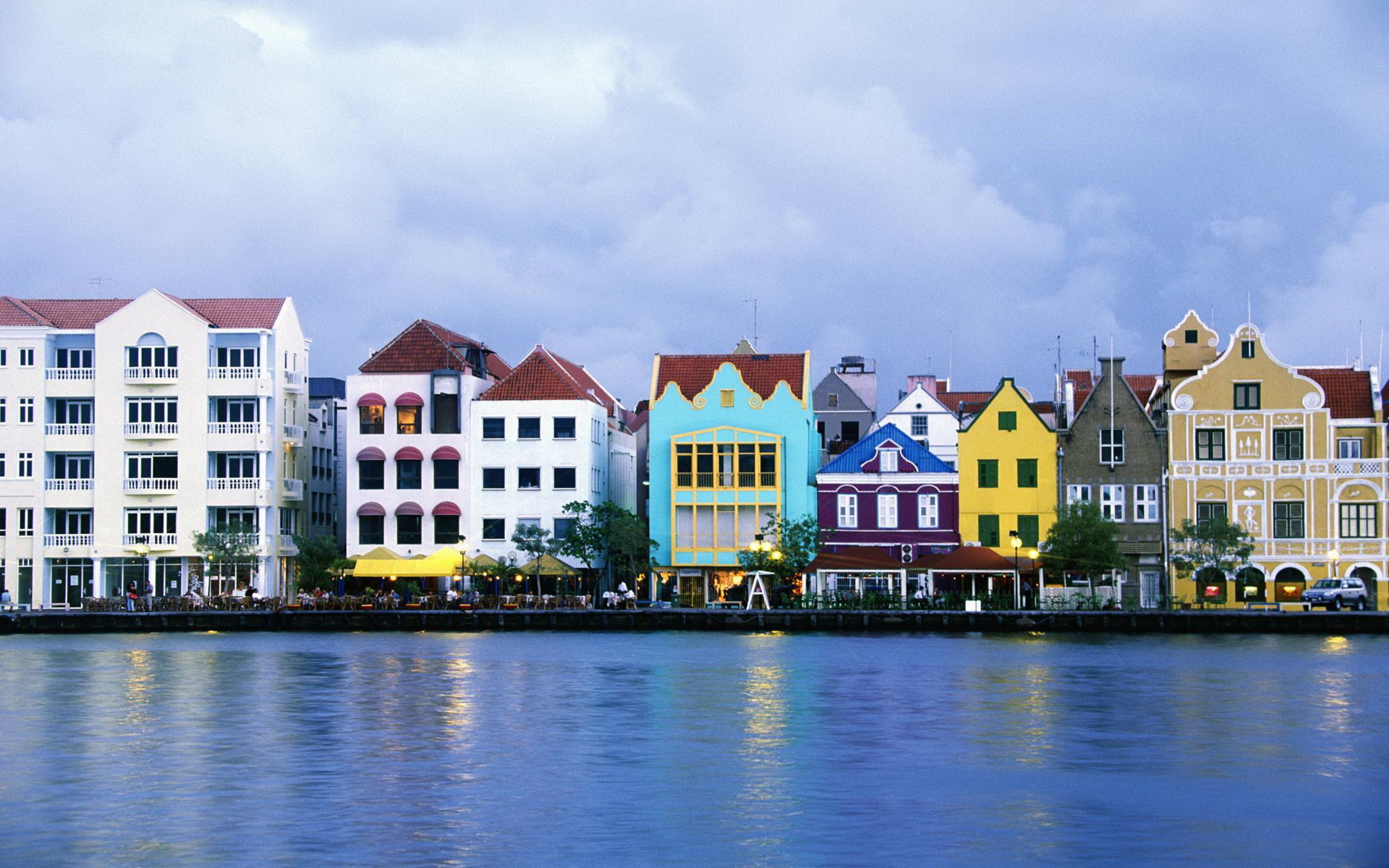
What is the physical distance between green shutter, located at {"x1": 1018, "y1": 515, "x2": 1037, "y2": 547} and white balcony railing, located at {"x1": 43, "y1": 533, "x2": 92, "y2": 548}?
155 ft

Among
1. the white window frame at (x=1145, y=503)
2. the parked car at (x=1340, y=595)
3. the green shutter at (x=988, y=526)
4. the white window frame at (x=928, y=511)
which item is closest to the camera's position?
the parked car at (x=1340, y=595)

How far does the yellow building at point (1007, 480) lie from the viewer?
295ft

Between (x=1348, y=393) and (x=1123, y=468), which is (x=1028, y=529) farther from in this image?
(x=1348, y=393)

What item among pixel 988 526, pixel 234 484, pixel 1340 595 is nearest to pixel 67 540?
pixel 234 484

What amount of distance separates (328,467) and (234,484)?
12084 mm

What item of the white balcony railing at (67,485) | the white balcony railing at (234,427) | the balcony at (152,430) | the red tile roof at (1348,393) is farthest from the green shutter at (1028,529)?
the white balcony railing at (67,485)

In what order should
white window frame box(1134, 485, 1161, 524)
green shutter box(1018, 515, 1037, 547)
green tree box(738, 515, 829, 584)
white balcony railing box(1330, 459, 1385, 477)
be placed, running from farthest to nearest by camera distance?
green shutter box(1018, 515, 1037, 547) → white window frame box(1134, 485, 1161, 524) → green tree box(738, 515, 829, 584) → white balcony railing box(1330, 459, 1385, 477)

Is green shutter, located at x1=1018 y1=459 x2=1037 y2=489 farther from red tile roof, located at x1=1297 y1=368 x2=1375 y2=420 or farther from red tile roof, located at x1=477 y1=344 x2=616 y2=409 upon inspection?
red tile roof, located at x1=477 y1=344 x2=616 y2=409

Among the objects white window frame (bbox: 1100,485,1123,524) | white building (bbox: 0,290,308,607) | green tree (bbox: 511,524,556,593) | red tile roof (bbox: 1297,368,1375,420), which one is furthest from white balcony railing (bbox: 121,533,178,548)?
red tile roof (bbox: 1297,368,1375,420)

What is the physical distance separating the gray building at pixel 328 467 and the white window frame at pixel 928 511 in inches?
1218

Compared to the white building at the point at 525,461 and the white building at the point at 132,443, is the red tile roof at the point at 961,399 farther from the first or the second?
the white building at the point at 132,443

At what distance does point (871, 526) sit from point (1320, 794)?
57.5 meters

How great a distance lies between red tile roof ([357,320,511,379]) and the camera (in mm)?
95750

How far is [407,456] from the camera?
95.0 meters
